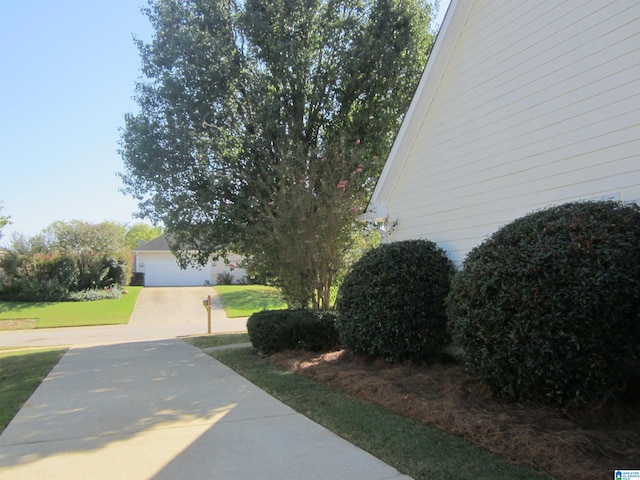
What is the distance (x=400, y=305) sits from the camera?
6.95 meters

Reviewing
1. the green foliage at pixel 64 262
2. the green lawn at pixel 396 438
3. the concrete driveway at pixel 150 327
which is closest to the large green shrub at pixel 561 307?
the green lawn at pixel 396 438

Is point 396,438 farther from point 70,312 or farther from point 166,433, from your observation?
point 70,312

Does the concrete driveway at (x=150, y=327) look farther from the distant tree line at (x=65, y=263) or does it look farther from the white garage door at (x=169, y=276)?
the white garage door at (x=169, y=276)

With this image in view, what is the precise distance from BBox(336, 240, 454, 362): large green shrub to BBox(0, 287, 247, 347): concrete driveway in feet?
32.6

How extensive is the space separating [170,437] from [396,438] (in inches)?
88.3

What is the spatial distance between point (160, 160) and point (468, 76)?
8.64 metres

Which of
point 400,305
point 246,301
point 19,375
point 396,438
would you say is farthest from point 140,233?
point 396,438

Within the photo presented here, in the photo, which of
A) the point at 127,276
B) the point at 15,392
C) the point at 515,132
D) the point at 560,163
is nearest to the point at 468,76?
the point at 515,132

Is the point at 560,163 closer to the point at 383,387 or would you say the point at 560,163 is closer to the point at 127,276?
the point at 383,387

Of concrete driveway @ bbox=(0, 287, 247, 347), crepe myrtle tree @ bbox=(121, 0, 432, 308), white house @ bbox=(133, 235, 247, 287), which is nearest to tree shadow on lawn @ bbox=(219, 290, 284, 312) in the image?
concrete driveway @ bbox=(0, 287, 247, 347)

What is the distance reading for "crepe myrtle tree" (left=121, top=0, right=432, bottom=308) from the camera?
1273 centimetres

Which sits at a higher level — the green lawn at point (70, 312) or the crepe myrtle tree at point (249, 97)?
the crepe myrtle tree at point (249, 97)

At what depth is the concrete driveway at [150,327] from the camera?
51.6ft

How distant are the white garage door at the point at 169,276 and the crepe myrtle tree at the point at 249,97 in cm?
2605
